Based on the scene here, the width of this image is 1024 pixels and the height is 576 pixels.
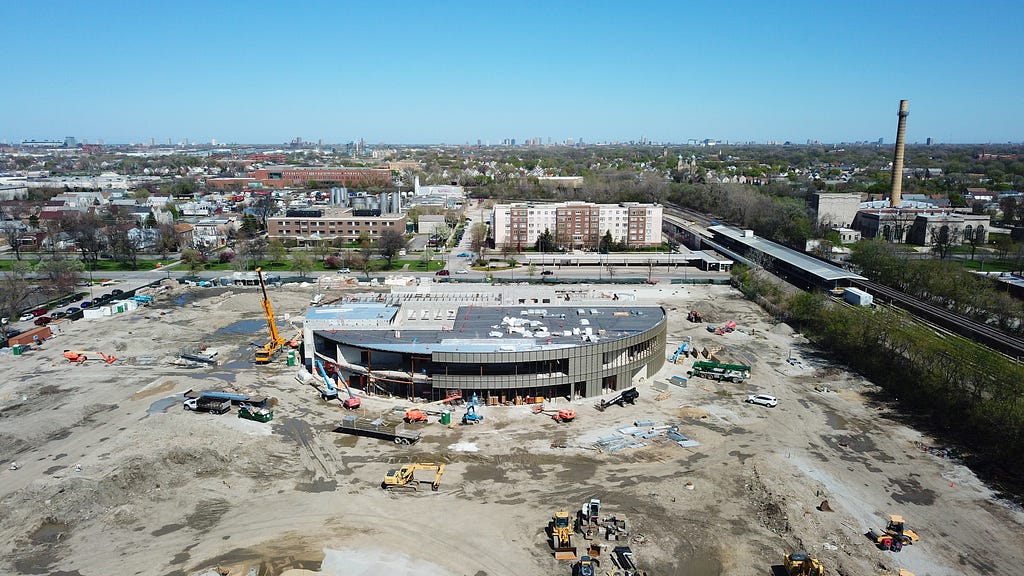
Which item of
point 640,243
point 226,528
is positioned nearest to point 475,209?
point 640,243

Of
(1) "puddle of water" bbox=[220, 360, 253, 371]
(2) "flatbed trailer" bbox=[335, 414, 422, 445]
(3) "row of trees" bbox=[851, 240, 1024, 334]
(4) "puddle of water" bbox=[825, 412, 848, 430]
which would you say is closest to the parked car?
(4) "puddle of water" bbox=[825, 412, 848, 430]

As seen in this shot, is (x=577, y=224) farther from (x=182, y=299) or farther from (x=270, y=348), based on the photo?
(x=270, y=348)

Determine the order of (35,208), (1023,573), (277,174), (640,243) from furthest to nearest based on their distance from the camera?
1. (277,174)
2. (35,208)
3. (640,243)
4. (1023,573)

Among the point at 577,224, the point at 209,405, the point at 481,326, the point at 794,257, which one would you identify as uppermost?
the point at 577,224

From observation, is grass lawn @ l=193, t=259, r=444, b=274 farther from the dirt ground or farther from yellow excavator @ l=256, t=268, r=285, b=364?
the dirt ground

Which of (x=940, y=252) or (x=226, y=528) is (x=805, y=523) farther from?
(x=940, y=252)

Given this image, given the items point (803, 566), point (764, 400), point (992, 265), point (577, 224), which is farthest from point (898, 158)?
point (803, 566)

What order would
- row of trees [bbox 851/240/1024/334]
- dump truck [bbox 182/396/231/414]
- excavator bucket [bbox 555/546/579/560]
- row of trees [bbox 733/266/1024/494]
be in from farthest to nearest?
Answer: row of trees [bbox 851/240/1024/334], dump truck [bbox 182/396/231/414], row of trees [bbox 733/266/1024/494], excavator bucket [bbox 555/546/579/560]
